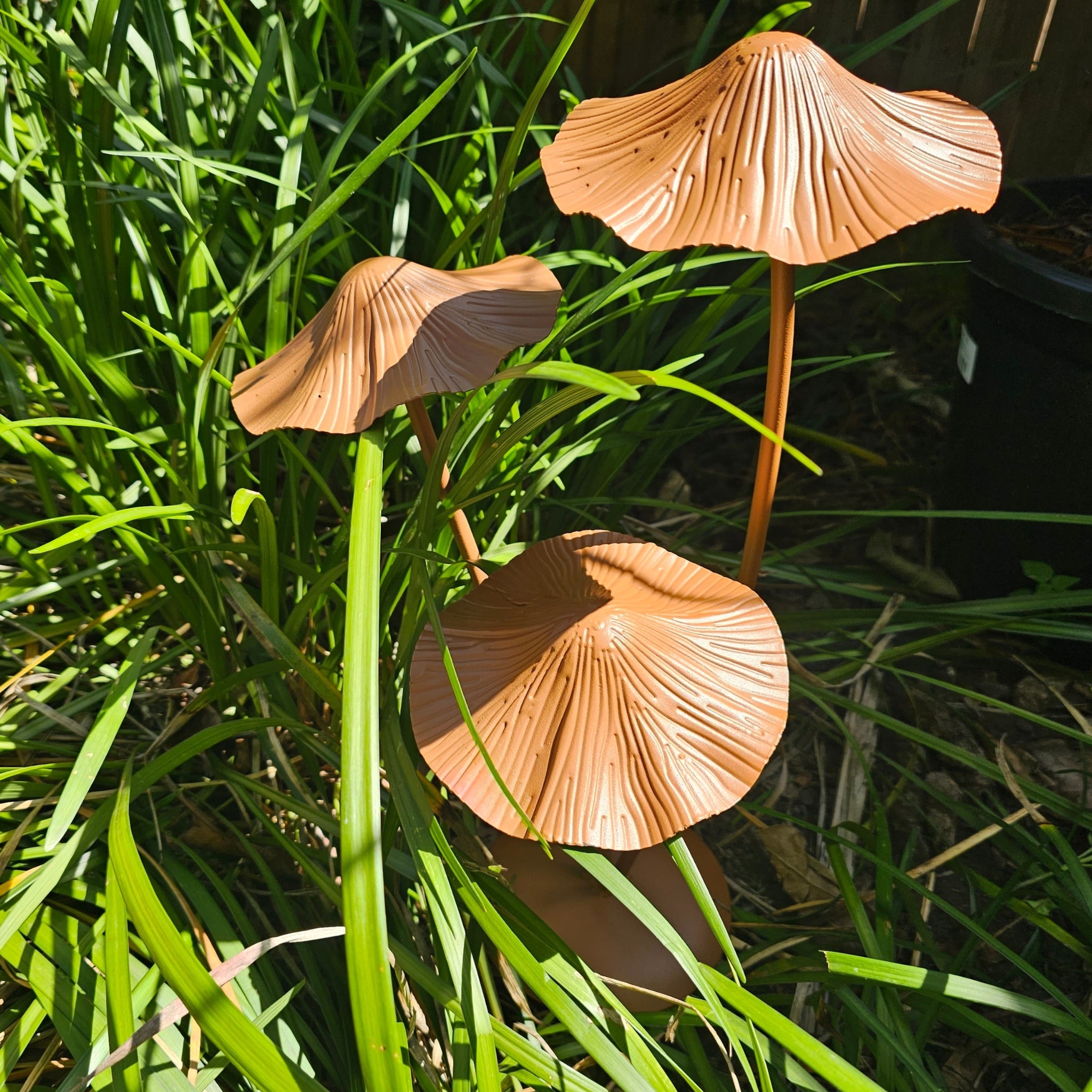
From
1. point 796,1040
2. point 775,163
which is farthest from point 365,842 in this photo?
point 775,163

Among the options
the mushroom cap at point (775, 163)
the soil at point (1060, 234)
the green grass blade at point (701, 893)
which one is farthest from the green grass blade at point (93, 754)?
the soil at point (1060, 234)

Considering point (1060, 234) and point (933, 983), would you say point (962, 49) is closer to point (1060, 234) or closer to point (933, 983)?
point (1060, 234)

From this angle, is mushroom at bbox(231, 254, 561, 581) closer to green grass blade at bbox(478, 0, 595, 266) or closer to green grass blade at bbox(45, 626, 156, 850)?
green grass blade at bbox(478, 0, 595, 266)

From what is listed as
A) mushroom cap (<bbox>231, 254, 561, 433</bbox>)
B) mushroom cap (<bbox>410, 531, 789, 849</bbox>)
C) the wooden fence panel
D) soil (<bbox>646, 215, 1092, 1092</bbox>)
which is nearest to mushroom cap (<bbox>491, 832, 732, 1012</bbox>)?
soil (<bbox>646, 215, 1092, 1092</bbox>)

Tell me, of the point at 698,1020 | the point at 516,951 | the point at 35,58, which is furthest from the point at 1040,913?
the point at 35,58

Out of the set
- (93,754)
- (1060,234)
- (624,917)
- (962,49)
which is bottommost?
(624,917)

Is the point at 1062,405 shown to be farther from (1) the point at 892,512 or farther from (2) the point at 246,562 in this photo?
(2) the point at 246,562
